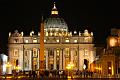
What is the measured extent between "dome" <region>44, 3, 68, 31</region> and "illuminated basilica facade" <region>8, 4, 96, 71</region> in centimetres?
1099

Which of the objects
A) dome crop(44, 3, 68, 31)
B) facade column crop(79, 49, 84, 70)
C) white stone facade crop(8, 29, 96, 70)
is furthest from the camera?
dome crop(44, 3, 68, 31)

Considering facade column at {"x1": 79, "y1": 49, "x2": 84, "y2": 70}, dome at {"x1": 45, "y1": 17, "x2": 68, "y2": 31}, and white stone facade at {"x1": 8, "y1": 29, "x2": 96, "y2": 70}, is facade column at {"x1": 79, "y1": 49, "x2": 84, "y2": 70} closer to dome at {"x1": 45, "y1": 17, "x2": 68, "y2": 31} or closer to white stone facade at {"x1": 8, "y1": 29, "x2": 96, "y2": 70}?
white stone facade at {"x1": 8, "y1": 29, "x2": 96, "y2": 70}

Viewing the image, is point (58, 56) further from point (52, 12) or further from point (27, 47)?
point (52, 12)

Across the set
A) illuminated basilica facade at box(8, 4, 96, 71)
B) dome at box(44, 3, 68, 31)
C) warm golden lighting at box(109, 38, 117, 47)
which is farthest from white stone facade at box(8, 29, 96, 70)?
warm golden lighting at box(109, 38, 117, 47)

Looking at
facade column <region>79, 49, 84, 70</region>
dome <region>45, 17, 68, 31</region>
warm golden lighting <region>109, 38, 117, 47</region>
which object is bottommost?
facade column <region>79, 49, 84, 70</region>

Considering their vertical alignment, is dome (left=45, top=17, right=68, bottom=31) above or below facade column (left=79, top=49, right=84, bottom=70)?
above

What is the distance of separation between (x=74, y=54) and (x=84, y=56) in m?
2.61

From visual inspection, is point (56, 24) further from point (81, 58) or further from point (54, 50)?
point (81, 58)

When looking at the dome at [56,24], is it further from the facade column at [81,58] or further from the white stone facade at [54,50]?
the facade column at [81,58]

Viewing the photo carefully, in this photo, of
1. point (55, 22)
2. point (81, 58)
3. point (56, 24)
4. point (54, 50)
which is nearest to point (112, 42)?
point (81, 58)

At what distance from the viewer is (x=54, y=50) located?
165 m

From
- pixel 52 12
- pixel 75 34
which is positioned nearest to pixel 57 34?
pixel 75 34

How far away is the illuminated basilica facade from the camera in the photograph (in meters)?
164

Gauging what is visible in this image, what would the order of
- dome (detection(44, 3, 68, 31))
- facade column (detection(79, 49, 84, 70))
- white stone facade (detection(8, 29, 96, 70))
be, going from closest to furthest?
facade column (detection(79, 49, 84, 70)) < white stone facade (detection(8, 29, 96, 70)) < dome (detection(44, 3, 68, 31))
